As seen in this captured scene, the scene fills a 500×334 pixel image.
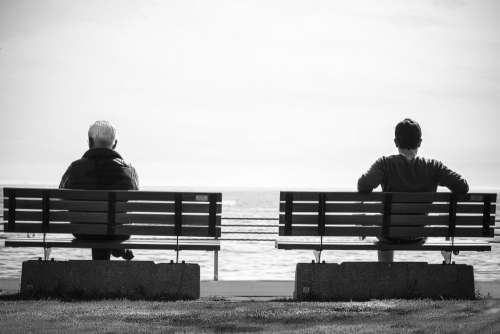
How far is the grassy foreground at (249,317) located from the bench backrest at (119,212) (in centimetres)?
85

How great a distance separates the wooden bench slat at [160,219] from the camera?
7750 mm

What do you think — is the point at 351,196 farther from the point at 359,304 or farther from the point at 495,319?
the point at 495,319

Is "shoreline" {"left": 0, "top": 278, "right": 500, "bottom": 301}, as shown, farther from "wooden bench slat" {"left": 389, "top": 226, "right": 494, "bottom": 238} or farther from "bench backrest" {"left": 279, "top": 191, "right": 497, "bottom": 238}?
"bench backrest" {"left": 279, "top": 191, "right": 497, "bottom": 238}

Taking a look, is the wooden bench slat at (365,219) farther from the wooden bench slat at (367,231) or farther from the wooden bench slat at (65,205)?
the wooden bench slat at (65,205)

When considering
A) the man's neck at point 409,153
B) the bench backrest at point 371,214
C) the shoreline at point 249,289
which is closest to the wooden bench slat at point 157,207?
the bench backrest at point 371,214

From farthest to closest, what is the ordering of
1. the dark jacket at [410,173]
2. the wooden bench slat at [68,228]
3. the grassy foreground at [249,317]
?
the dark jacket at [410,173], the wooden bench slat at [68,228], the grassy foreground at [249,317]

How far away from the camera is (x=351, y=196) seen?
777 centimetres

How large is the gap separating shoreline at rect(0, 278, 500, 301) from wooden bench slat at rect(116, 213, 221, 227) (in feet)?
2.60

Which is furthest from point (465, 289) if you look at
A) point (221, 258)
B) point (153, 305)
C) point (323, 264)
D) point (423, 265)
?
point (221, 258)

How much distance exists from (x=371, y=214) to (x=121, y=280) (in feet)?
8.20

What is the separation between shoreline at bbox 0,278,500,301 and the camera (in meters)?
8.20

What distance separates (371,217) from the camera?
785cm

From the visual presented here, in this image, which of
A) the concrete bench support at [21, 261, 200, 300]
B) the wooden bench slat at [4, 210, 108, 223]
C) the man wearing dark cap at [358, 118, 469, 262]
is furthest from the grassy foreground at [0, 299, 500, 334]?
the man wearing dark cap at [358, 118, 469, 262]

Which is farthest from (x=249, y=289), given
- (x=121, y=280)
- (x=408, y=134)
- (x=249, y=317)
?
(x=249, y=317)
